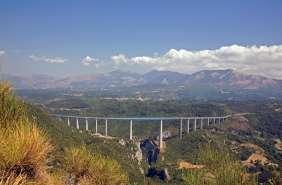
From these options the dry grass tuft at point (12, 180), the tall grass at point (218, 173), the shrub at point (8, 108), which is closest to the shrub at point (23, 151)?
the dry grass tuft at point (12, 180)

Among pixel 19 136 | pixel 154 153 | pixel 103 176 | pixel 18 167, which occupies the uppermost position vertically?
pixel 19 136

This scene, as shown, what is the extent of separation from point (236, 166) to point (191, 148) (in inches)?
6813

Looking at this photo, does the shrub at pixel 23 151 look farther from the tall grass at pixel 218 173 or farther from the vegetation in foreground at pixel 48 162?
the tall grass at pixel 218 173

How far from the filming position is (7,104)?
14.8 metres

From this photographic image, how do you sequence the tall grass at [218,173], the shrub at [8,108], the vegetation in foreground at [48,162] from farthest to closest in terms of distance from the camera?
1. the tall grass at [218,173]
2. the shrub at [8,108]
3. the vegetation in foreground at [48,162]

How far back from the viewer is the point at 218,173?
17.9m

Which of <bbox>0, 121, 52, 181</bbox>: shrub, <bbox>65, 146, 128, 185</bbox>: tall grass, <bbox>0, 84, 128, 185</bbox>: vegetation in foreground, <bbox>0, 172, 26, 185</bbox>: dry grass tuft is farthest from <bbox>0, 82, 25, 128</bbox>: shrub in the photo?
<bbox>65, 146, 128, 185</bbox>: tall grass

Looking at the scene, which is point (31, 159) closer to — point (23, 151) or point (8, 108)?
point (23, 151)

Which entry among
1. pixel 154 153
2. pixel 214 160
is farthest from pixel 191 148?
pixel 214 160

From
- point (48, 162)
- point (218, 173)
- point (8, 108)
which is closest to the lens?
point (8, 108)

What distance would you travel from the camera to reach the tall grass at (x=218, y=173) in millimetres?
17500

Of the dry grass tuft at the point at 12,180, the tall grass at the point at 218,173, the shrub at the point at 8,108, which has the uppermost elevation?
the shrub at the point at 8,108

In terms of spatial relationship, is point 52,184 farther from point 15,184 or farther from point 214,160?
point 214,160

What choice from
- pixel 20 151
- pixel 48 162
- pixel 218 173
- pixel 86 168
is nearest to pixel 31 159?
pixel 20 151
